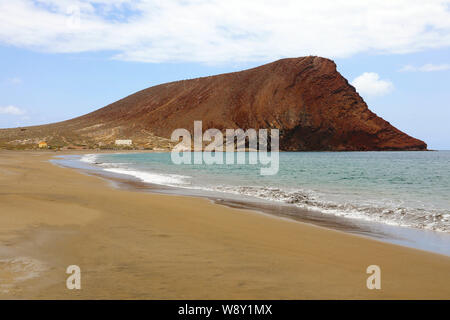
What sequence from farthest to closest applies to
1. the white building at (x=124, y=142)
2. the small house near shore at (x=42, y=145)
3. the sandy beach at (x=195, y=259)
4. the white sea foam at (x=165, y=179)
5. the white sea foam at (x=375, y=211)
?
the white building at (x=124, y=142)
the small house near shore at (x=42, y=145)
the white sea foam at (x=165, y=179)
the white sea foam at (x=375, y=211)
the sandy beach at (x=195, y=259)

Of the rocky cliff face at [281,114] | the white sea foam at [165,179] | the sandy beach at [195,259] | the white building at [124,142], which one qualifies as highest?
the rocky cliff face at [281,114]

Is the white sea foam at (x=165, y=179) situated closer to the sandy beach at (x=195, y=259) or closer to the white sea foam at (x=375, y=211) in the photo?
the white sea foam at (x=375, y=211)

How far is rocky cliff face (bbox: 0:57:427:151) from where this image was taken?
138000mm

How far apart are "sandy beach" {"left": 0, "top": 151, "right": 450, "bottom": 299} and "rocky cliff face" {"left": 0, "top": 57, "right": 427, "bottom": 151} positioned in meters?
123

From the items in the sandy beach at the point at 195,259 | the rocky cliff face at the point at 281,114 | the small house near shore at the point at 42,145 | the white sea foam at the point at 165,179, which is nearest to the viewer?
the sandy beach at the point at 195,259

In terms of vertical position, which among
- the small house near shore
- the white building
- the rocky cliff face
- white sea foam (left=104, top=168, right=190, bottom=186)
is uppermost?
the rocky cliff face

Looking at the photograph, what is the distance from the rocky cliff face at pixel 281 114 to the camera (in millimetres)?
138000

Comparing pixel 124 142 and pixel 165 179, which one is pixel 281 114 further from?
pixel 165 179

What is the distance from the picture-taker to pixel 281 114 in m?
139

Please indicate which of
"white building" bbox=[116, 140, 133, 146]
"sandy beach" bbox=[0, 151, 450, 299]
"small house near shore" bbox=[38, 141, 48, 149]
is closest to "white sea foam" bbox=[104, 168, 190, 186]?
"sandy beach" bbox=[0, 151, 450, 299]

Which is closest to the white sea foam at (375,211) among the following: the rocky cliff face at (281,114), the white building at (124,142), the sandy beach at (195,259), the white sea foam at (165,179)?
the sandy beach at (195,259)

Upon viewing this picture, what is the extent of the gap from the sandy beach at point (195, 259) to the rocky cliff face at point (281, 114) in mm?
122920

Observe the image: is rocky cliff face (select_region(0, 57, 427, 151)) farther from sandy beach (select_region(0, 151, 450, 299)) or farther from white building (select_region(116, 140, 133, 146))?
sandy beach (select_region(0, 151, 450, 299))
